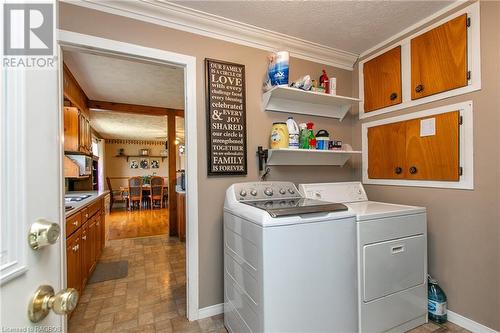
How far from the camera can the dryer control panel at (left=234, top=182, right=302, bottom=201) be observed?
178 cm

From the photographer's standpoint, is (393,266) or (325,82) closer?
(393,266)

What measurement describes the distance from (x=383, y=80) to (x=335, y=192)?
114cm

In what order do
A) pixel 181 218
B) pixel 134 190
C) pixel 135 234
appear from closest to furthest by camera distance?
pixel 181 218 → pixel 135 234 → pixel 134 190

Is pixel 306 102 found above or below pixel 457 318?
above

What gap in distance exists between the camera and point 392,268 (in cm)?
162

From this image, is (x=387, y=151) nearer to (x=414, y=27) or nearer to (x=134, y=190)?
(x=414, y=27)

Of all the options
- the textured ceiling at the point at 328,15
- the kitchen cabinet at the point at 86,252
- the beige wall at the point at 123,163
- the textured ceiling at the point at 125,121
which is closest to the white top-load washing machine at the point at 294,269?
the textured ceiling at the point at 328,15

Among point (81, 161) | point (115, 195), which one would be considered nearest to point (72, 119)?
point (81, 161)

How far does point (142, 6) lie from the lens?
5.51 ft

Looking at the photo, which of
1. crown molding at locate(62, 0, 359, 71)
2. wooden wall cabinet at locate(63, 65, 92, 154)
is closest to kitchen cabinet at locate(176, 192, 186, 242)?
wooden wall cabinet at locate(63, 65, 92, 154)

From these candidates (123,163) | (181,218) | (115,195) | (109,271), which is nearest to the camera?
(109,271)

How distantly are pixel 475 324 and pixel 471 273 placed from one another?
339 mm

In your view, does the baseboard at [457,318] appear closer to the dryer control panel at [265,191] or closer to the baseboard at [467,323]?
the baseboard at [467,323]

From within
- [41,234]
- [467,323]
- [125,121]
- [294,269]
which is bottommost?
[467,323]
